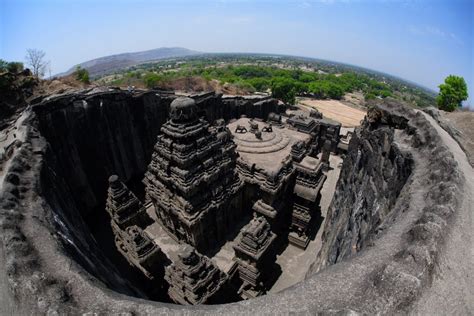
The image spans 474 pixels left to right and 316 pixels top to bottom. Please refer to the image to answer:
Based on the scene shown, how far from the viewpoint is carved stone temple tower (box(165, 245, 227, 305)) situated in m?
9.20

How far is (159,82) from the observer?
4556 cm

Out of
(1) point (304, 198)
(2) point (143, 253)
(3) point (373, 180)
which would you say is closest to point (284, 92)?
(1) point (304, 198)

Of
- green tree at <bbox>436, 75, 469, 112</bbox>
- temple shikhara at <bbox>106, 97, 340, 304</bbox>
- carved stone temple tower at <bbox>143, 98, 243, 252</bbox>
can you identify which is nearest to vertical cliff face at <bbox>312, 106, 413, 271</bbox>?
temple shikhara at <bbox>106, 97, 340, 304</bbox>

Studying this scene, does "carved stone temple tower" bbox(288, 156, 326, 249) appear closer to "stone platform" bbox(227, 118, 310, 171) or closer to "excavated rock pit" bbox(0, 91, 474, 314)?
"stone platform" bbox(227, 118, 310, 171)

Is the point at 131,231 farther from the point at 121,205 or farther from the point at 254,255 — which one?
the point at 254,255

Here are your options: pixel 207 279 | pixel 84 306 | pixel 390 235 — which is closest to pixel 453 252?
pixel 390 235

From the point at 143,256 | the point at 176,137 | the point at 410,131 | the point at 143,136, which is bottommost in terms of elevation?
the point at 143,256

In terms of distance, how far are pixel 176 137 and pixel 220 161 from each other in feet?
10.0

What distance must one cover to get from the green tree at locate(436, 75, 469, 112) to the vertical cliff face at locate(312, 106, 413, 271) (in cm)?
2503

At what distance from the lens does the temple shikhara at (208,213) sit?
438 inches

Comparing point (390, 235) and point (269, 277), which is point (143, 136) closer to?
point (269, 277)

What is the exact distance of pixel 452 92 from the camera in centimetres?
2700

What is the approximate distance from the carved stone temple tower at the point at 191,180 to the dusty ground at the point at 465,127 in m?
10.4

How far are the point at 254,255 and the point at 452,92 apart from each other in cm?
3132
